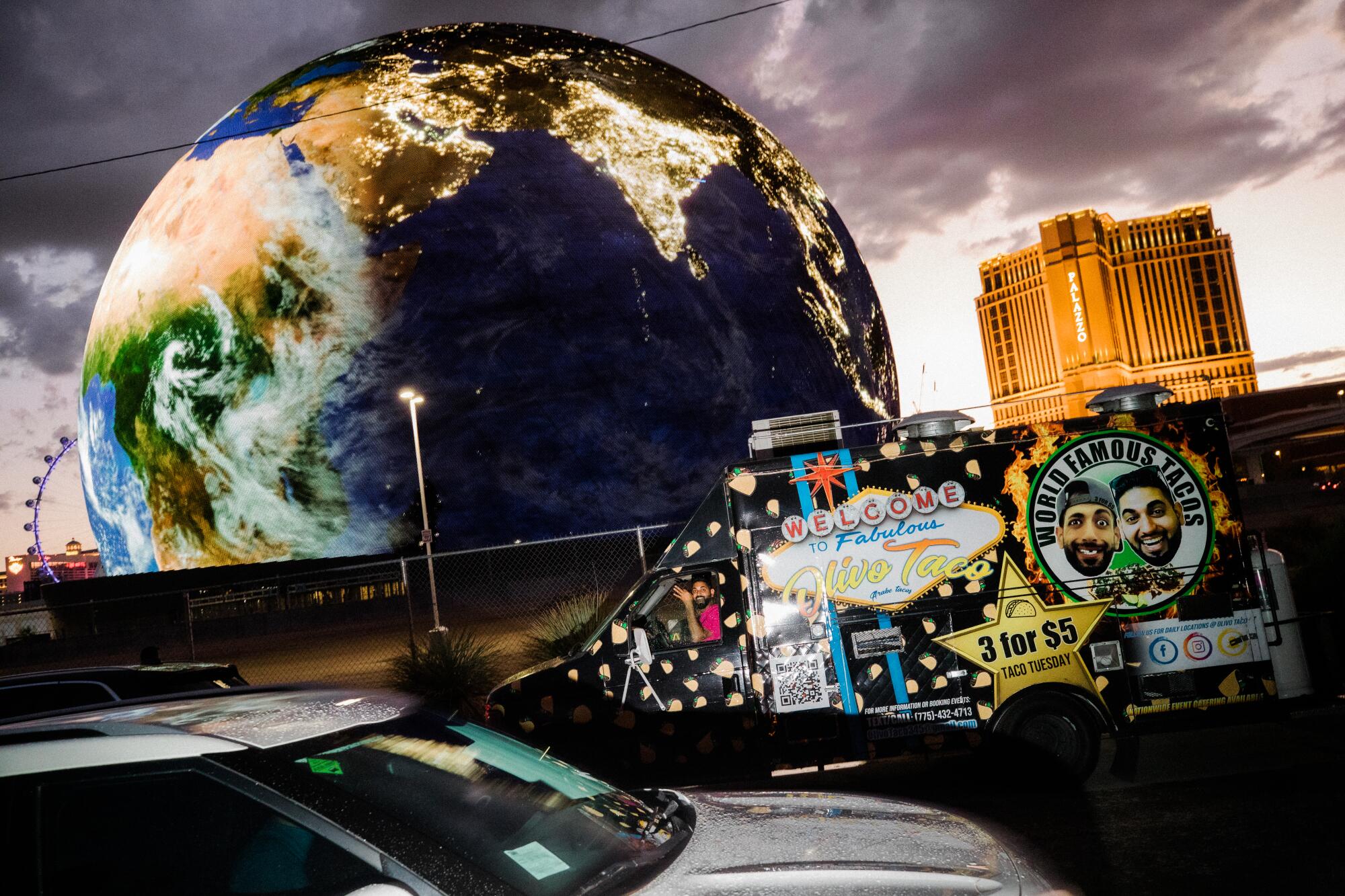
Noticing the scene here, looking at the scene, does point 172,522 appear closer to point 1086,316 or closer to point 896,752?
point 896,752

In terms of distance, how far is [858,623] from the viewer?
22.7ft

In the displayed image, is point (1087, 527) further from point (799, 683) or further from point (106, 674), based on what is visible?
point (106, 674)

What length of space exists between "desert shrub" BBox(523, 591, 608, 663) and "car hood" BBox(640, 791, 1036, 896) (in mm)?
9889

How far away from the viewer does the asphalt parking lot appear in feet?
15.5

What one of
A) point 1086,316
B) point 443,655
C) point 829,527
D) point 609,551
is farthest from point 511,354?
point 1086,316

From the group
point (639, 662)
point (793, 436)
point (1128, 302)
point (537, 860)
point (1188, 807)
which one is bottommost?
point (1188, 807)

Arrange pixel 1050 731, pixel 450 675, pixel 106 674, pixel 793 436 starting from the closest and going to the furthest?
pixel 1050 731
pixel 106 674
pixel 793 436
pixel 450 675

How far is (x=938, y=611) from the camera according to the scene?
6855 mm

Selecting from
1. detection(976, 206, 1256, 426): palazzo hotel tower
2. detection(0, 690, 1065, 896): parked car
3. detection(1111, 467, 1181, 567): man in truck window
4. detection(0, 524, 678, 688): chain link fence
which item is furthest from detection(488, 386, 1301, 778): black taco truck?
detection(976, 206, 1256, 426): palazzo hotel tower

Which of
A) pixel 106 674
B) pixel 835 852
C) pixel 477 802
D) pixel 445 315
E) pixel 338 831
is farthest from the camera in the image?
pixel 445 315

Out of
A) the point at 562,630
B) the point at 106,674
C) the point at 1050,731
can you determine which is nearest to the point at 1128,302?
the point at 562,630

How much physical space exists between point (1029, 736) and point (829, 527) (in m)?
2.13

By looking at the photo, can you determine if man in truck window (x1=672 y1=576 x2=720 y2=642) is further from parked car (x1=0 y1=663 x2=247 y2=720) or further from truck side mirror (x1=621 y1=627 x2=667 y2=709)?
parked car (x1=0 y1=663 x2=247 y2=720)

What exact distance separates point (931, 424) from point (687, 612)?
8.01ft
